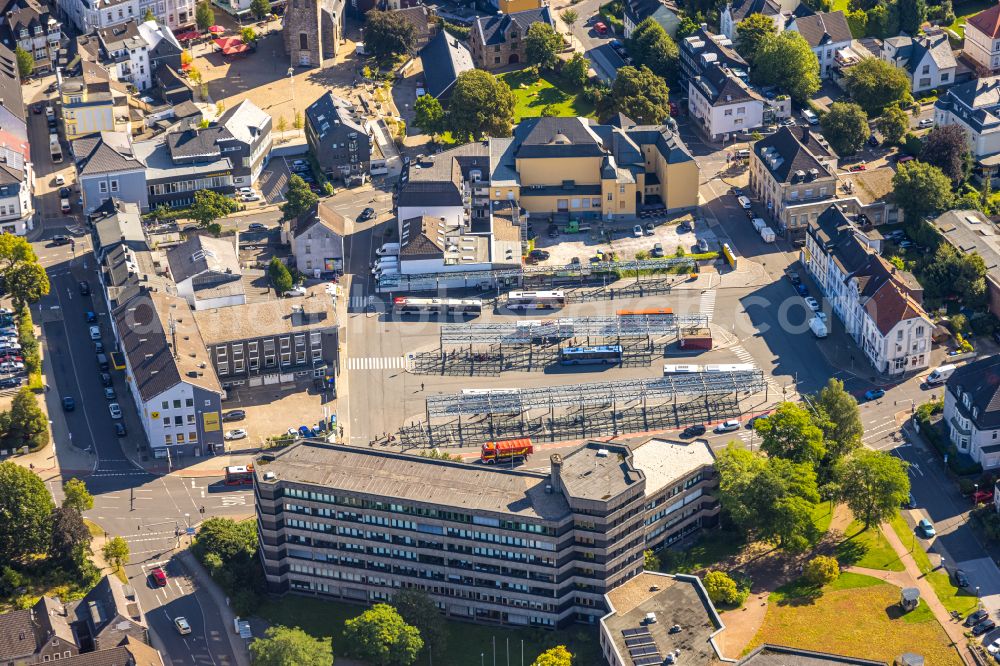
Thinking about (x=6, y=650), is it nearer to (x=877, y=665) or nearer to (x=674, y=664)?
(x=674, y=664)

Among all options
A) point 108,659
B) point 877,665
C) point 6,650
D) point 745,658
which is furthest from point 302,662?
point 877,665

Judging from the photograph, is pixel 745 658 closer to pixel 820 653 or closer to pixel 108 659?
pixel 820 653

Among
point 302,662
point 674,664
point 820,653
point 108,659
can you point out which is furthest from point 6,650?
point 820,653

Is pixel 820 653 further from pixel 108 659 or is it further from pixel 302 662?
pixel 108 659

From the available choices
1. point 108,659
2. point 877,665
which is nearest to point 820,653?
point 877,665

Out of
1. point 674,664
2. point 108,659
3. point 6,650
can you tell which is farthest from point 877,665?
point 6,650

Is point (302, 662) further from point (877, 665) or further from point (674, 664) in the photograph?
point (877, 665)
